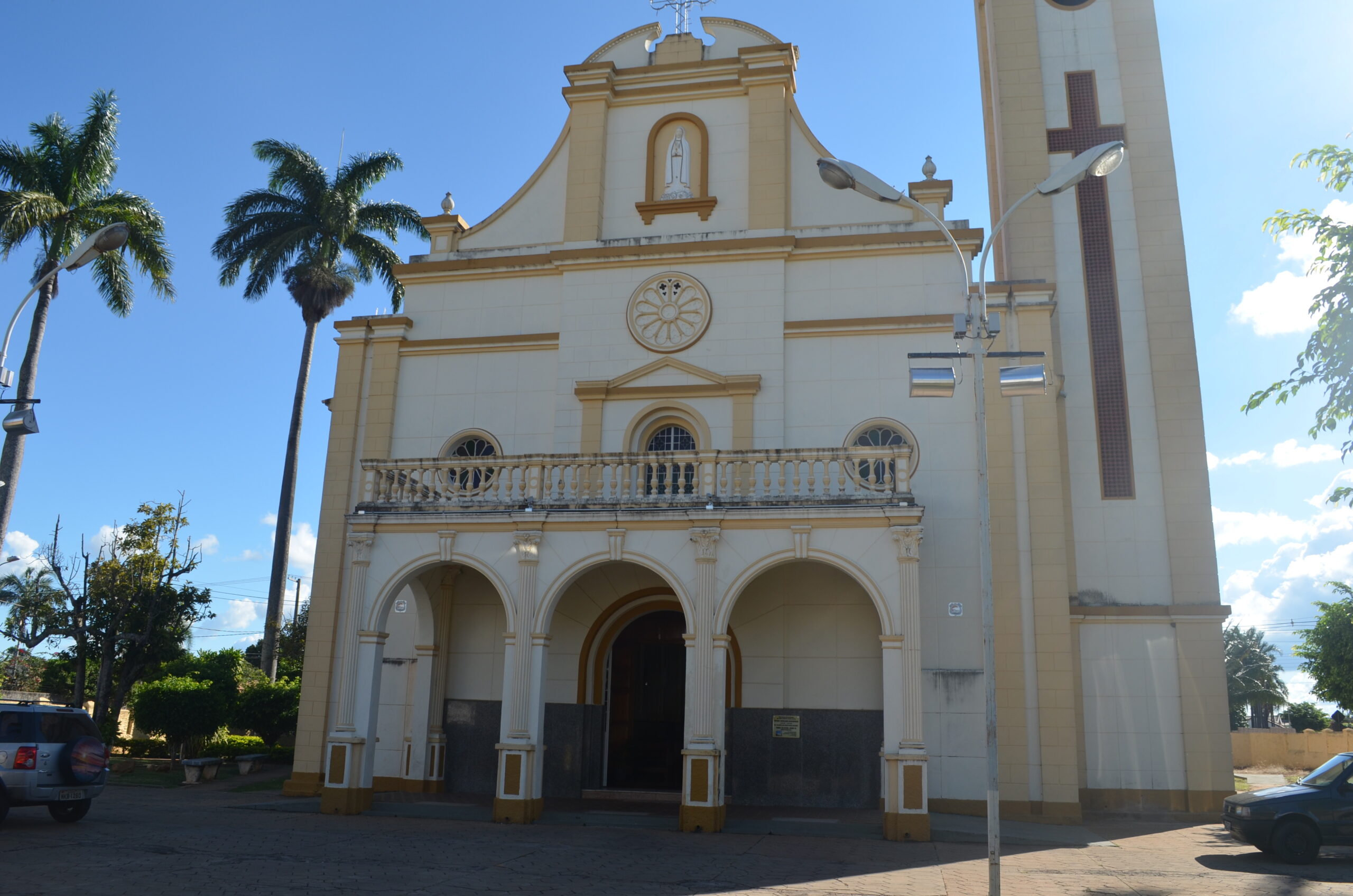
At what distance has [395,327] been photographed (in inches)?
817

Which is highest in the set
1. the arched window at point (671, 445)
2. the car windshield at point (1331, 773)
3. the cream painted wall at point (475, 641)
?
the arched window at point (671, 445)

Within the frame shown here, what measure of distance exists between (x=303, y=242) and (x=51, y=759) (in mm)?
19814

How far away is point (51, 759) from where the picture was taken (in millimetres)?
13188

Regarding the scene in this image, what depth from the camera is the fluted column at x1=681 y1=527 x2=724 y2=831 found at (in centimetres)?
1424

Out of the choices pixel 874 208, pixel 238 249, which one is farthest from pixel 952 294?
pixel 238 249

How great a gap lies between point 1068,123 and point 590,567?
1432cm

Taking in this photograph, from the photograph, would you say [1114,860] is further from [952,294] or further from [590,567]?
[952,294]

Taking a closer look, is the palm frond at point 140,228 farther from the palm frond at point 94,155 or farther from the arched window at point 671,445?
the arched window at point 671,445

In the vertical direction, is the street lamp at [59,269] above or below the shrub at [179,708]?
above

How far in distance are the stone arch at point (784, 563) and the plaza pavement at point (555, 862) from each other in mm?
3134

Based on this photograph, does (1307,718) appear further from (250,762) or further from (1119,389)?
(250,762)

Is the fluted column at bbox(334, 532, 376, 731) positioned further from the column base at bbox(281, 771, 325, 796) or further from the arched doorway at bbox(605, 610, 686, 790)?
the arched doorway at bbox(605, 610, 686, 790)

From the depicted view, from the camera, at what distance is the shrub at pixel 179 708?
2286 cm

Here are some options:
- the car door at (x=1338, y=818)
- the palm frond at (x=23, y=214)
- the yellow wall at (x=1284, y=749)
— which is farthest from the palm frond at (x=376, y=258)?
the yellow wall at (x=1284, y=749)
